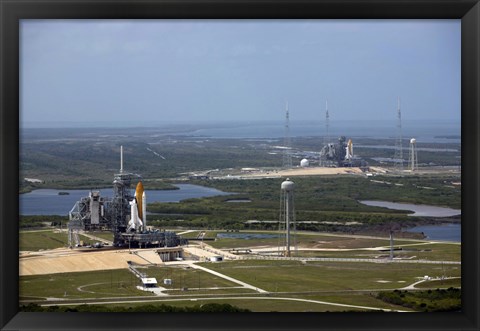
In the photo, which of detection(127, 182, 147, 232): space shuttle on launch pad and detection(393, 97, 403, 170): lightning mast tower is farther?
detection(393, 97, 403, 170): lightning mast tower

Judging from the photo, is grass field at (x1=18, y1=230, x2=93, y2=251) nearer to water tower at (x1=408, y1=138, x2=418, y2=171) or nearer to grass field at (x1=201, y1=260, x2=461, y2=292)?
grass field at (x1=201, y1=260, x2=461, y2=292)

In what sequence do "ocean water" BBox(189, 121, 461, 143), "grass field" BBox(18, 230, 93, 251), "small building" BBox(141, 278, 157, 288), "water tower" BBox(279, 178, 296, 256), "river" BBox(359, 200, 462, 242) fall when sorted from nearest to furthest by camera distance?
1. "small building" BBox(141, 278, 157, 288)
2. "grass field" BBox(18, 230, 93, 251)
3. "river" BBox(359, 200, 462, 242)
4. "water tower" BBox(279, 178, 296, 256)
5. "ocean water" BBox(189, 121, 461, 143)

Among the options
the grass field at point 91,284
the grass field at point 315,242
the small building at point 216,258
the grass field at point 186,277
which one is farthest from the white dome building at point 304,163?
the grass field at point 91,284

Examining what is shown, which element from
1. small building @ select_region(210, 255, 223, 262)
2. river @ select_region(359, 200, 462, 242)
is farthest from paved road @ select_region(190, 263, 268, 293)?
river @ select_region(359, 200, 462, 242)

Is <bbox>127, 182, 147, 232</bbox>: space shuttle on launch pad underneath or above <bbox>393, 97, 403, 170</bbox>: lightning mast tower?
underneath

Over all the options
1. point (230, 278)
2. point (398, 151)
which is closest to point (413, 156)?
point (398, 151)
